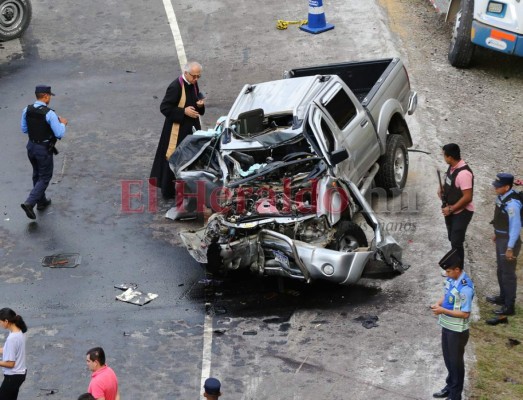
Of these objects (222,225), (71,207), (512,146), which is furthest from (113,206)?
(512,146)

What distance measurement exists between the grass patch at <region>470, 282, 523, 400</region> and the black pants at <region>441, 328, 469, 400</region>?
0.26 m

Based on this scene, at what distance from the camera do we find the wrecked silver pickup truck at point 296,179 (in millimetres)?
11086

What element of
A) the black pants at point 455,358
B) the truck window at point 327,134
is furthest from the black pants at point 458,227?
the black pants at point 455,358

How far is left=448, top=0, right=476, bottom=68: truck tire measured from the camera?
1694 centimetres

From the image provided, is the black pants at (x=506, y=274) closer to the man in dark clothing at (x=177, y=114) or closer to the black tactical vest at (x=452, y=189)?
the black tactical vest at (x=452, y=189)

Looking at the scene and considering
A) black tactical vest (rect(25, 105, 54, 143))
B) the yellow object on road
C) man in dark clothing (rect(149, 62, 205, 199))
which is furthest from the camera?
the yellow object on road

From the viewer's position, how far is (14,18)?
727 inches

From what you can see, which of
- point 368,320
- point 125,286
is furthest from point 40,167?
point 368,320

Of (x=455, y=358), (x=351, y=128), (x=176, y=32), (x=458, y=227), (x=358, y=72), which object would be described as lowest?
(x=176, y=32)

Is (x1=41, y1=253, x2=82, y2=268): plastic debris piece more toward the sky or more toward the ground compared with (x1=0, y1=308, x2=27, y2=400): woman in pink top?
more toward the ground

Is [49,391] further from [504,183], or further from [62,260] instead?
[504,183]

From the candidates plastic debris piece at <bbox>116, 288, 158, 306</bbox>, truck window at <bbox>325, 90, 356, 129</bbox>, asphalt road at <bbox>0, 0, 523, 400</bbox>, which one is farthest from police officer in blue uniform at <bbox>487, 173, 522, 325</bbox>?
plastic debris piece at <bbox>116, 288, 158, 306</bbox>

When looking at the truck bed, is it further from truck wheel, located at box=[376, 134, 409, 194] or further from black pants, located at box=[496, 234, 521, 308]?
black pants, located at box=[496, 234, 521, 308]

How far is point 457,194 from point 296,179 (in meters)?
1.79
